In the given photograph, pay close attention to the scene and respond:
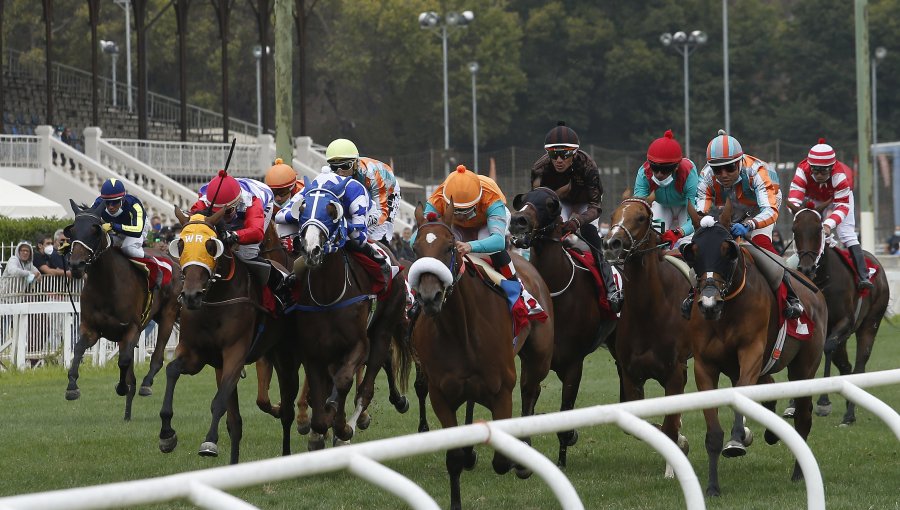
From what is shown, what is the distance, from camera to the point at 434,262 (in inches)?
288

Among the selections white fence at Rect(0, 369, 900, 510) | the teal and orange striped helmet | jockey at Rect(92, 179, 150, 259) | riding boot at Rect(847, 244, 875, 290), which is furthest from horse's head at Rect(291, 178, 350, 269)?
riding boot at Rect(847, 244, 875, 290)

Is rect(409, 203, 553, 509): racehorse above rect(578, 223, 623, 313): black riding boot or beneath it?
beneath

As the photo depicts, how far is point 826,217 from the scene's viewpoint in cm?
1215

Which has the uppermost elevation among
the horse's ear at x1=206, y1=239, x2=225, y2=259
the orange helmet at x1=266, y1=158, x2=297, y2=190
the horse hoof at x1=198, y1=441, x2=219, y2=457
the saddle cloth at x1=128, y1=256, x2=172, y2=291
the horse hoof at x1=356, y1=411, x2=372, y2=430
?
the orange helmet at x1=266, y1=158, x2=297, y2=190

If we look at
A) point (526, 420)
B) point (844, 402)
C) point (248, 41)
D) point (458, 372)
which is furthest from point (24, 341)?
point (248, 41)

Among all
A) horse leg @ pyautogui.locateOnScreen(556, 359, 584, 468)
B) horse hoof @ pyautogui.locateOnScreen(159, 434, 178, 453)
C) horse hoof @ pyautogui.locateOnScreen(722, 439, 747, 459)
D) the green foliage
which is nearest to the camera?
horse hoof @ pyautogui.locateOnScreen(722, 439, 747, 459)

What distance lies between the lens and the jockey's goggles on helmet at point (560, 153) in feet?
33.3

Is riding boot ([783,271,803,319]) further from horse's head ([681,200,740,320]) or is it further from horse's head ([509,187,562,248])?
horse's head ([509,187,562,248])

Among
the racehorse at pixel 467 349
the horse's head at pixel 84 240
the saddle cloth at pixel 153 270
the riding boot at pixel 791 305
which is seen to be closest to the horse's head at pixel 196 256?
the racehorse at pixel 467 349

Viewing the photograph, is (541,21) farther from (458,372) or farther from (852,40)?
(458,372)

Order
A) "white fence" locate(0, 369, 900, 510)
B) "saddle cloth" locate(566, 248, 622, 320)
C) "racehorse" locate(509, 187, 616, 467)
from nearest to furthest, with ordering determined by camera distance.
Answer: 1. "white fence" locate(0, 369, 900, 510)
2. "racehorse" locate(509, 187, 616, 467)
3. "saddle cloth" locate(566, 248, 622, 320)

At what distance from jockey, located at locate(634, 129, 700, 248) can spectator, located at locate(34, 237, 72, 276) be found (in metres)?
10.3

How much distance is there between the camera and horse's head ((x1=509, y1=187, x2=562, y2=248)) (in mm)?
9398

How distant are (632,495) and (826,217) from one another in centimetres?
464
